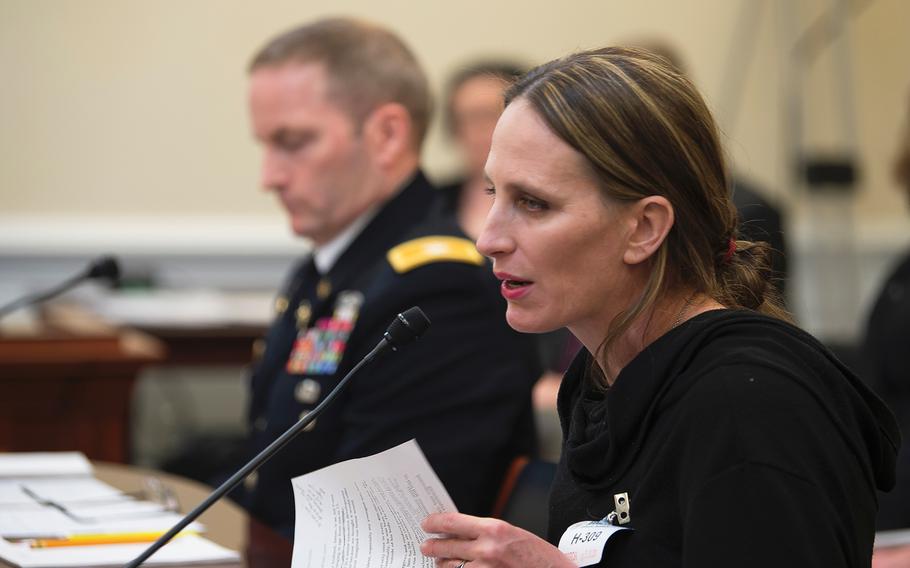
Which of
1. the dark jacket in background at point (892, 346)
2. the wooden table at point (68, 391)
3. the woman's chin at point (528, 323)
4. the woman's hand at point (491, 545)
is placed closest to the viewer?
the woman's hand at point (491, 545)

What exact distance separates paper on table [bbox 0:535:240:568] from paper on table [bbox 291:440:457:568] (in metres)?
0.25

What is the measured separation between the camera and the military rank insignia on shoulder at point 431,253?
6.50 feet

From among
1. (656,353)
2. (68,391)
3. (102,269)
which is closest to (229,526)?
(102,269)

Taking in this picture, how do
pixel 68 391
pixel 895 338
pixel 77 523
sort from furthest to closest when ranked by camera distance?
pixel 68 391
pixel 895 338
pixel 77 523

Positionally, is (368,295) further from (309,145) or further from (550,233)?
(550,233)

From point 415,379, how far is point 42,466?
0.61 metres

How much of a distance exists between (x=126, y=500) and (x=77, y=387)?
1.16 m

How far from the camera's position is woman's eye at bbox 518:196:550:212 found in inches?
45.8

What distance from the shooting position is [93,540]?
1514 mm

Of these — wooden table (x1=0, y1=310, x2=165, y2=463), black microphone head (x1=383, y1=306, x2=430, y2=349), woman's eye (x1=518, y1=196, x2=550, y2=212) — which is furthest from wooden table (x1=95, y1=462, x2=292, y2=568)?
wooden table (x1=0, y1=310, x2=165, y2=463)

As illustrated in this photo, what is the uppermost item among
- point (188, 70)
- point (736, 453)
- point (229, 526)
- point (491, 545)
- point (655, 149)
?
point (655, 149)

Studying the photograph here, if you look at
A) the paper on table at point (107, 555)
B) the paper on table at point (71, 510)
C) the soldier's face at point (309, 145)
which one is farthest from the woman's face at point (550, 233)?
the soldier's face at point (309, 145)

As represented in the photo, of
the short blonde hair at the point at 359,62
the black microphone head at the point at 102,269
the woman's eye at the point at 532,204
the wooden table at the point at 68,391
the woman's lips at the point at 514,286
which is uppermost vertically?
the short blonde hair at the point at 359,62

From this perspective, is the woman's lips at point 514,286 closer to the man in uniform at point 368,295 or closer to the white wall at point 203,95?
the man in uniform at point 368,295
